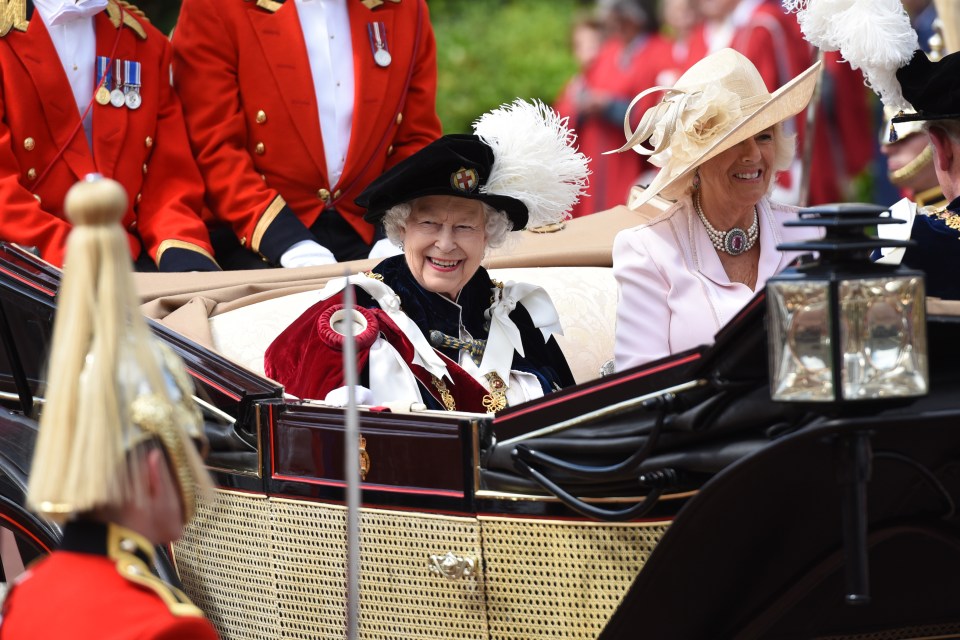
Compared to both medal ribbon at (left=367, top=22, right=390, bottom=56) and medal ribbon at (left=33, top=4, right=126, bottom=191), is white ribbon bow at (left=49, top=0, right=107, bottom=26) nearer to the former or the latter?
medal ribbon at (left=33, top=4, right=126, bottom=191)

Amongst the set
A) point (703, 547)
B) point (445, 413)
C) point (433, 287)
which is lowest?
point (703, 547)

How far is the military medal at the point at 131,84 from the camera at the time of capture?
11.6 ft

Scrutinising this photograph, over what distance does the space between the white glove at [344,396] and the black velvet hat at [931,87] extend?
104 centimetres

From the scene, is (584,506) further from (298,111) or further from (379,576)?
(298,111)

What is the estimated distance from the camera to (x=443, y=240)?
2.89 m

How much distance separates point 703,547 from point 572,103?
22.6 feet

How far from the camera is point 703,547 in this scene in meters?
2.10

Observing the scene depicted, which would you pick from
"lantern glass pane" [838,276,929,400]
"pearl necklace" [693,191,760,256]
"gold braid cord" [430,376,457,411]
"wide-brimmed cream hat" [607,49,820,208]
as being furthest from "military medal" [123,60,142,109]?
"lantern glass pane" [838,276,929,400]

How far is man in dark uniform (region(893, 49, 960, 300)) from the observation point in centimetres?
236

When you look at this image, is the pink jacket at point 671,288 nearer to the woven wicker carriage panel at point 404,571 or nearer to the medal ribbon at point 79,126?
the woven wicker carriage panel at point 404,571

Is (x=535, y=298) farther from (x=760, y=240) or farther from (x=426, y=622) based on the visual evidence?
(x=426, y=622)

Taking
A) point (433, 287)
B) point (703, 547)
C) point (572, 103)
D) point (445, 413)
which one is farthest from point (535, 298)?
point (572, 103)

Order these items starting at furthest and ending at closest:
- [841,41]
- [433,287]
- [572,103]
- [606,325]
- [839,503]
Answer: [572,103] → [606,325] → [433,287] → [841,41] → [839,503]

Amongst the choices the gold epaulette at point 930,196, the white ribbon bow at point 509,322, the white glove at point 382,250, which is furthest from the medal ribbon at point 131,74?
the gold epaulette at point 930,196
